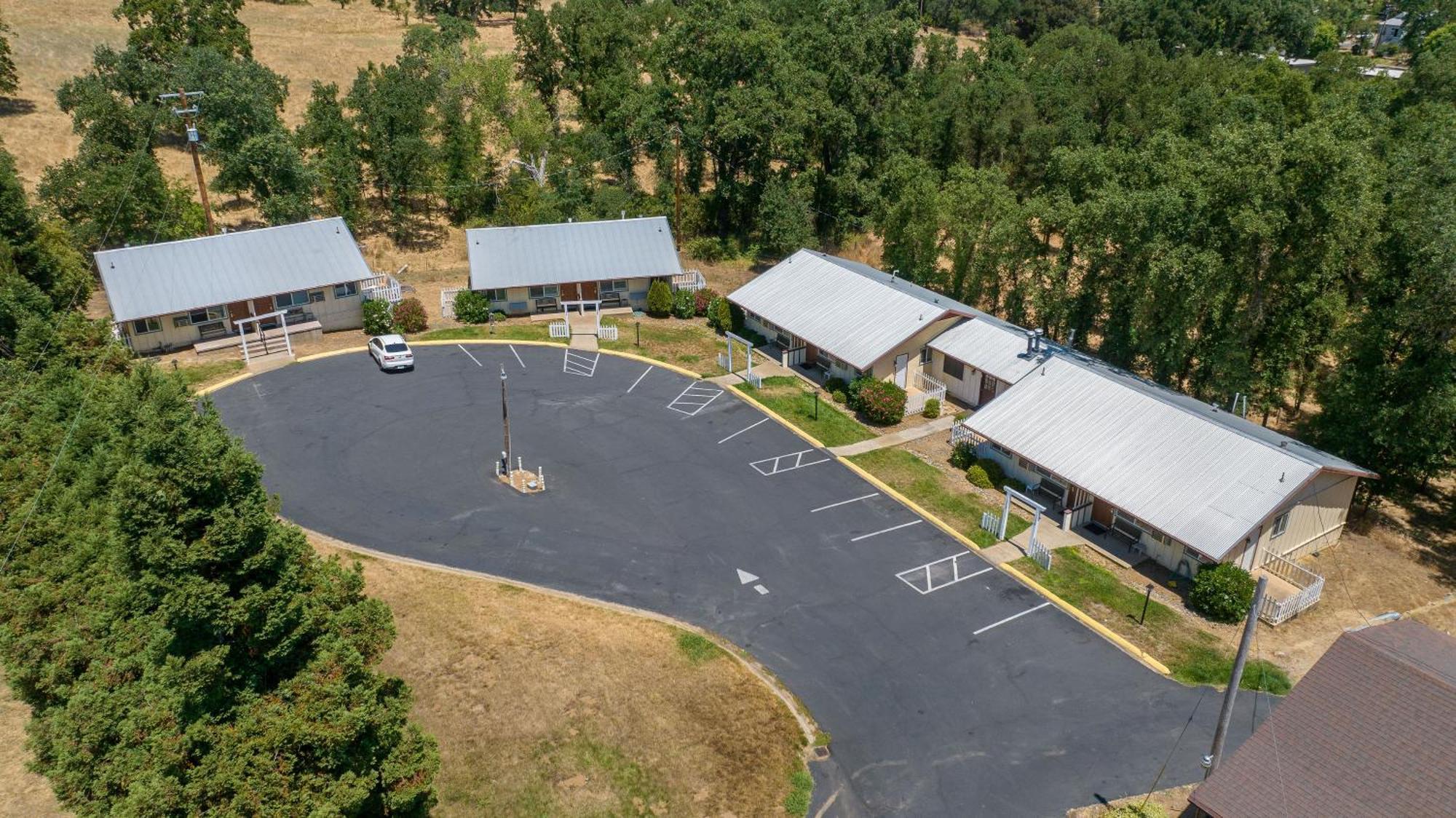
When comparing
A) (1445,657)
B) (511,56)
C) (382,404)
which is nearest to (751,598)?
(1445,657)

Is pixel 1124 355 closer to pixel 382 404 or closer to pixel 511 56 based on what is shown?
pixel 382 404

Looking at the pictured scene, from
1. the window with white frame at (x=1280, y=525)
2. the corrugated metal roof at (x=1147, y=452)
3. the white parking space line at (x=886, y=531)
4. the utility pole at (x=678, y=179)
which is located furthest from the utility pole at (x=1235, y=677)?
the utility pole at (x=678, y=179)

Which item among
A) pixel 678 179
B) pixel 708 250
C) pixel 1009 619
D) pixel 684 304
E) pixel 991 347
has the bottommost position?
pixel 1009 619

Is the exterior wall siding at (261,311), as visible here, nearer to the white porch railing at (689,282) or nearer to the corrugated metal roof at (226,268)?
the corrugated metal roof at (226,268)

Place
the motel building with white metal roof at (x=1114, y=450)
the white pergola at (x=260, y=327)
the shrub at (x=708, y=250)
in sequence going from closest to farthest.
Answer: the motel building with white metal roof at (x=1114, y=450)
the white pergola at (x=260, y=327)
the shrub at (x=708, y=250)

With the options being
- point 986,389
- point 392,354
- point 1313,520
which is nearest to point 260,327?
point 392,354

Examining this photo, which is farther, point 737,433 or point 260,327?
Answer: point 260,327

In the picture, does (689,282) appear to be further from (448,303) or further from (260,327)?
(260,327)
